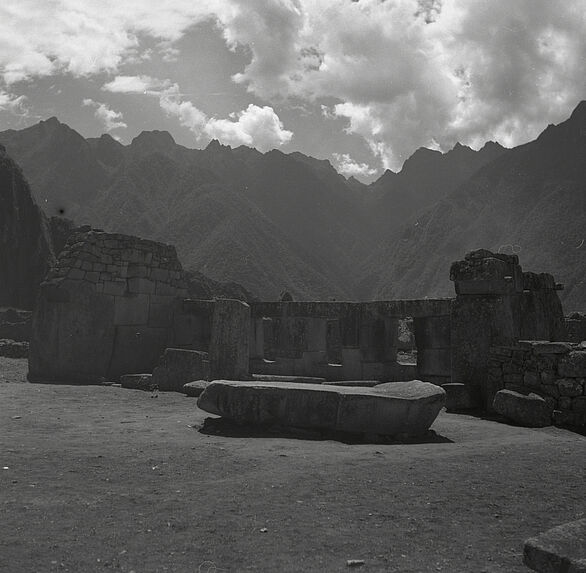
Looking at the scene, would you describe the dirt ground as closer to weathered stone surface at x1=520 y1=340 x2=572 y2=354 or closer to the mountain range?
weathered stone surface at x1=520 y1=340 x2=572 y2=354

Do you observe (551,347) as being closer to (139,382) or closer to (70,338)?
(139,382)

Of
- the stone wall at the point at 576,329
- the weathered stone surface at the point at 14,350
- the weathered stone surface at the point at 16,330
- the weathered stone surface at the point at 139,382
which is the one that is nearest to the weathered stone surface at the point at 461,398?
the weathered stone surface at the point at 139,382

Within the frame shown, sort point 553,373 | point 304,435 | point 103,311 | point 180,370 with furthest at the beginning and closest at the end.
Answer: point 103,311, point 180,370, point 553,373, point 304,435

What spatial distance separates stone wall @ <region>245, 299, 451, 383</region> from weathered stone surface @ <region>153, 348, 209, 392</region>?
13.7ft

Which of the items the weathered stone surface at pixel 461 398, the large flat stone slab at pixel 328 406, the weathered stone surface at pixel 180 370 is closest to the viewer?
the large flat stone slab at pixel 328 406

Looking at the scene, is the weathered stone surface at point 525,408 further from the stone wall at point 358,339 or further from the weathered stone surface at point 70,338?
the weathered stone surface at point 70,338

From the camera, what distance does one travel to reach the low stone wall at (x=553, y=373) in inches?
324

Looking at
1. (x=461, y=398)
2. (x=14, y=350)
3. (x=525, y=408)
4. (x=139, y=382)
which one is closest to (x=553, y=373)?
(x=525, y=408)

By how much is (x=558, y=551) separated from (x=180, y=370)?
8.91m

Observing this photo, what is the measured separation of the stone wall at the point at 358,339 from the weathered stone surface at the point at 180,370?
4169mm

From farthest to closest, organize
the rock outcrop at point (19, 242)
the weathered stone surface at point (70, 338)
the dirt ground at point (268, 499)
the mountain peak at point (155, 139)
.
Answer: the mountain peak at point (155, 139)
the rock outcrop at point (19, 242)
the weathered stone surface at point (70, 338)
the dirt ground at point (268, 499)

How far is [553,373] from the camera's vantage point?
335 inches

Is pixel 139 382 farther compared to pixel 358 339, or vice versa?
pixel 358 339

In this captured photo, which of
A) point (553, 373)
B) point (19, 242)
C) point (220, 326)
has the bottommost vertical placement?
point (553, 373)
